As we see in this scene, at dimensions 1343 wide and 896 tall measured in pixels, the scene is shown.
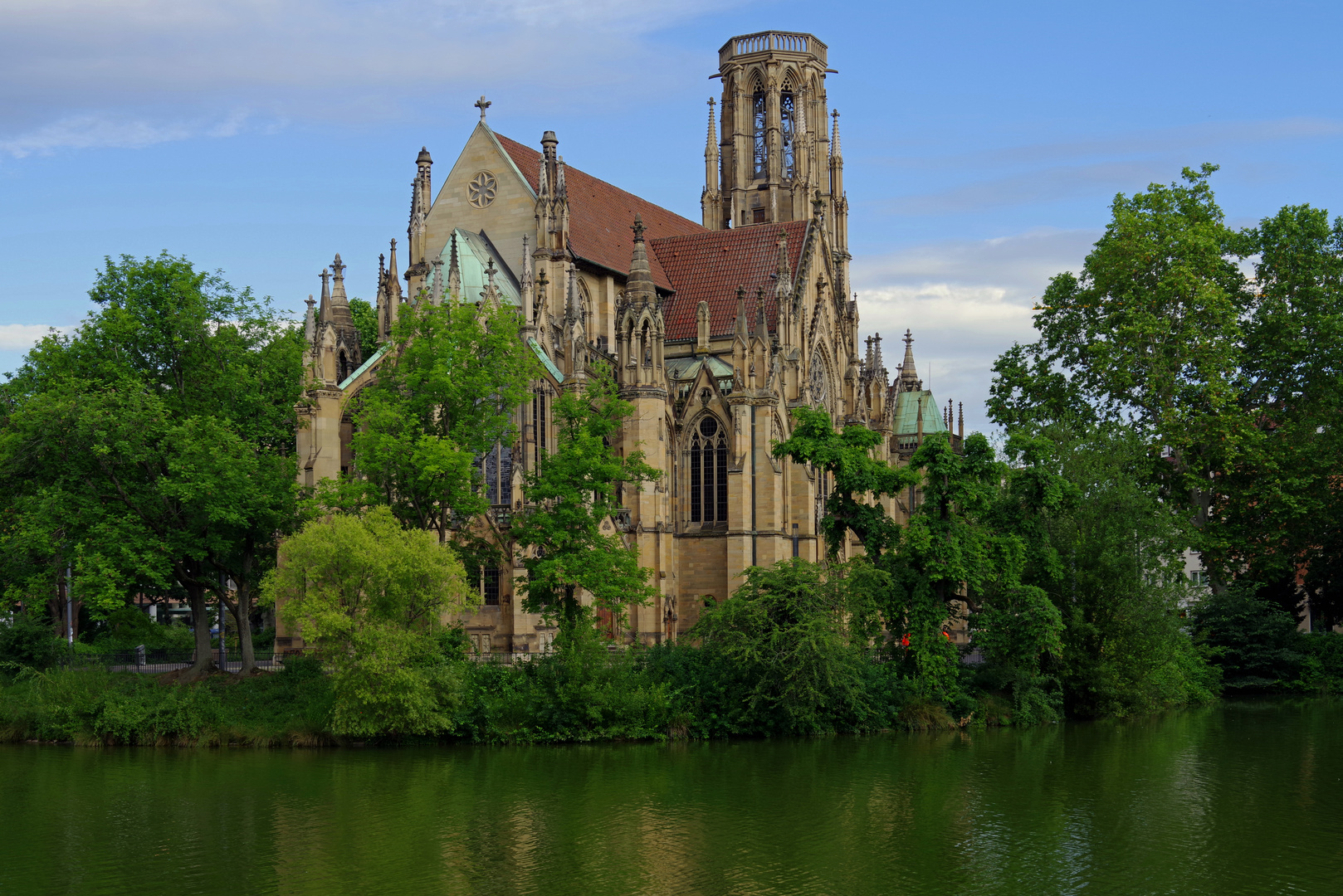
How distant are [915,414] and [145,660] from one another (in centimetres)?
5202

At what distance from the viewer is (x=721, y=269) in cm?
6247

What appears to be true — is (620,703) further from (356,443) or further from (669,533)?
(669,533)

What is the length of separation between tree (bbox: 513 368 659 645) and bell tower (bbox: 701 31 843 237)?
110 feet

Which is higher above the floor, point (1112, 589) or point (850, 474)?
point (850, 474)

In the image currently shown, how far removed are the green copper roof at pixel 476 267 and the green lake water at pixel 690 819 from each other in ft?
73.0

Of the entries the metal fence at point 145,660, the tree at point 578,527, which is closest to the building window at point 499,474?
the tree at point 578,527

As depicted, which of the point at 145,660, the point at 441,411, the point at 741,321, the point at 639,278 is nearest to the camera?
the point at 441,411

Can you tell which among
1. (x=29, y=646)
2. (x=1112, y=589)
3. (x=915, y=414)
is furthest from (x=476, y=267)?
(x=915, y=414)

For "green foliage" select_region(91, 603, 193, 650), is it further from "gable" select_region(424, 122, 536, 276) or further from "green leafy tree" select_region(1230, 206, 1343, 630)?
"green leafy tree" select_region(1230, 206, 1343, 630)

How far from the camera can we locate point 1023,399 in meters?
55.2

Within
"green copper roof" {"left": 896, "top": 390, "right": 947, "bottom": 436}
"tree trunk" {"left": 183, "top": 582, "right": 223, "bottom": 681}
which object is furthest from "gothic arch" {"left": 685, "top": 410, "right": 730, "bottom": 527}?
"green copper roof" {"left": 896, "top": 390, "right": 947, "bottom": 436}

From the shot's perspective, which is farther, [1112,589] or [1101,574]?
[1101,574]

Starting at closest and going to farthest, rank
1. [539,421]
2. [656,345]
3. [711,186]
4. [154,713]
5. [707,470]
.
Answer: [154,713] < [539,421] < [656,345] < [707,470] < [711,186]

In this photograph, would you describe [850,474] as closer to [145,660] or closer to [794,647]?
[794,647]
